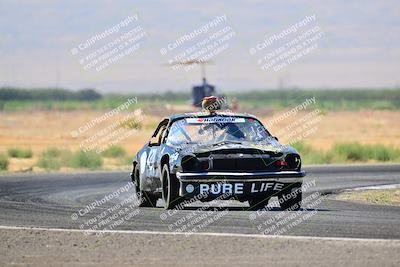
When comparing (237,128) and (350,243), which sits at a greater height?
(237,128)

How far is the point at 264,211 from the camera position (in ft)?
57.9

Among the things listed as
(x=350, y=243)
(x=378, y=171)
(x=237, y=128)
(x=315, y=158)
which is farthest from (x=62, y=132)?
(x=350, y=243)

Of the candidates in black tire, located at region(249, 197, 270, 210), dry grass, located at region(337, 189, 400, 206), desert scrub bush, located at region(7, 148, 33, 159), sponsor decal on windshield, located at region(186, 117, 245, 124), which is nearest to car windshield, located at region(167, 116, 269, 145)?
sponsor decal on windshield, located at region(186, 117, 245, 124)

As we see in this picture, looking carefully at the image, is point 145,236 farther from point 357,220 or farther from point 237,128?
point 237,128

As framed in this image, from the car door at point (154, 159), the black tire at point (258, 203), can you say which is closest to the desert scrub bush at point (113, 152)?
the car door at point (154, 159)

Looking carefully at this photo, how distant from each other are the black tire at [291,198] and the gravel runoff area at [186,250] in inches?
155

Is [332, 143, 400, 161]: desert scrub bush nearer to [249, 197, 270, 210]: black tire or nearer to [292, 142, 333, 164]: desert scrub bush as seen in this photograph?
[292, 142, 333, 164]: desert scrub bush

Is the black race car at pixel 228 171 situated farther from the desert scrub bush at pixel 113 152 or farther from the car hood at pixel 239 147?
the desert scrub bush at pixel 113 152

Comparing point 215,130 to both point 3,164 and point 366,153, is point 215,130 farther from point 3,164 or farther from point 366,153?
point 366,153

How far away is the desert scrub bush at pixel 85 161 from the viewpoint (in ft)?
130

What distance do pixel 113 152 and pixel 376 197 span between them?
27157 mm

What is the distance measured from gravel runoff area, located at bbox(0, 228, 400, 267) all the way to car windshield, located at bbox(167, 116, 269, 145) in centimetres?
427

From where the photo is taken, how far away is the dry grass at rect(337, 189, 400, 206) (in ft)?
67.3

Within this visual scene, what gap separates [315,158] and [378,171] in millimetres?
9435
